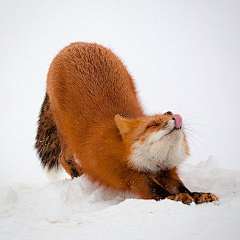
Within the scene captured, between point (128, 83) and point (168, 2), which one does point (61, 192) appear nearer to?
point (128, 83)

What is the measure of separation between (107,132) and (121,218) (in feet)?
5.17

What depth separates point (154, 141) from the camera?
3582mm

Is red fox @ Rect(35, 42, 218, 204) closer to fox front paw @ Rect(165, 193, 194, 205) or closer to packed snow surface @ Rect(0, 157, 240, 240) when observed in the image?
fox front paw @ Rect(165, 193, 194, 205)

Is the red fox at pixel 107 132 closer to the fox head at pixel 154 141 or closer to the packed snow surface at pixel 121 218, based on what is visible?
the fox head at pixel 154 141

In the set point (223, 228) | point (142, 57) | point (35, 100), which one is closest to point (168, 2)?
point (142, 57)

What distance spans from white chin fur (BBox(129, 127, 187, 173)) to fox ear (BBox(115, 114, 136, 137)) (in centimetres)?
26

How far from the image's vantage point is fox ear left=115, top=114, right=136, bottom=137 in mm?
3930

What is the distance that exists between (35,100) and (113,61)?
35.5 ft

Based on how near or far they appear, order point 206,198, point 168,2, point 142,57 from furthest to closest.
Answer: point 168,2
point 142,57
point 206,198

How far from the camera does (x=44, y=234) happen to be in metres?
2.47

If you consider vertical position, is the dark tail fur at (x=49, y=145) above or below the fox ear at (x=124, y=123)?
below

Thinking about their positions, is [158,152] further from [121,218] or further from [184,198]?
[121,218]

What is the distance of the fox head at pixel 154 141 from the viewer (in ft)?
11.5

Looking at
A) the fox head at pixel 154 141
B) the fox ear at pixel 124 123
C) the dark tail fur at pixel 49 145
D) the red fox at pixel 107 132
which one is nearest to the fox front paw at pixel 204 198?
the red fox at pixel 107 132
